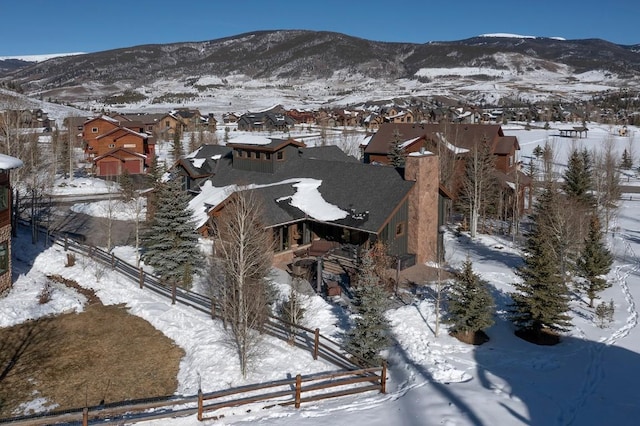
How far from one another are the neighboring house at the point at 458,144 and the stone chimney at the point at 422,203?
1417 centimetres

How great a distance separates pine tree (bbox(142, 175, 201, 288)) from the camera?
23.7m

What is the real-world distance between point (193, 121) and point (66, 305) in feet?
348

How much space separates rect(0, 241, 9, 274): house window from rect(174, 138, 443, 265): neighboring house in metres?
8.64

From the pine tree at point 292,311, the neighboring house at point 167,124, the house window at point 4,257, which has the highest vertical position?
the neighboring house at point 167,124

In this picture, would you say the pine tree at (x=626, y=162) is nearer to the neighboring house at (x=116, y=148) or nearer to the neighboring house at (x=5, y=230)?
the neighboring house at (x=116, y=148)

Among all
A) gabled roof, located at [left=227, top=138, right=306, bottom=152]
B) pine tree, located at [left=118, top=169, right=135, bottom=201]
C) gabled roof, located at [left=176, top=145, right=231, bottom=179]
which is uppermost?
gabled roof, located at [left=227, top=138, right=306, bottom=152]

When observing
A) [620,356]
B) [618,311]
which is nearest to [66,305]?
[620,356]

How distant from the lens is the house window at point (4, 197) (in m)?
21.7

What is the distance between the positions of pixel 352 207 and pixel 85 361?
1488 cm

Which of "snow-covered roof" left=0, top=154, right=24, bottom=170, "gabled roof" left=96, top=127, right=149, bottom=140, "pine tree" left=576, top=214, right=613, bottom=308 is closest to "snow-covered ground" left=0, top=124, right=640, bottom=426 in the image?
"pine tree" left=576, top=214, right=613, bottom=308

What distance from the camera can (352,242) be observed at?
91.5ft

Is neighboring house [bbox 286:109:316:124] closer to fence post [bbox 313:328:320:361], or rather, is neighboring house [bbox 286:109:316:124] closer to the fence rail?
the fence rail

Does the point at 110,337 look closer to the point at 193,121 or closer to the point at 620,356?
the point at 620,356

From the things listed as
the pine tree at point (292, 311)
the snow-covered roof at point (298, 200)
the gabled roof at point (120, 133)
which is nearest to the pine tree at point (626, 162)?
the snow-covered roof at point (298, 200)
